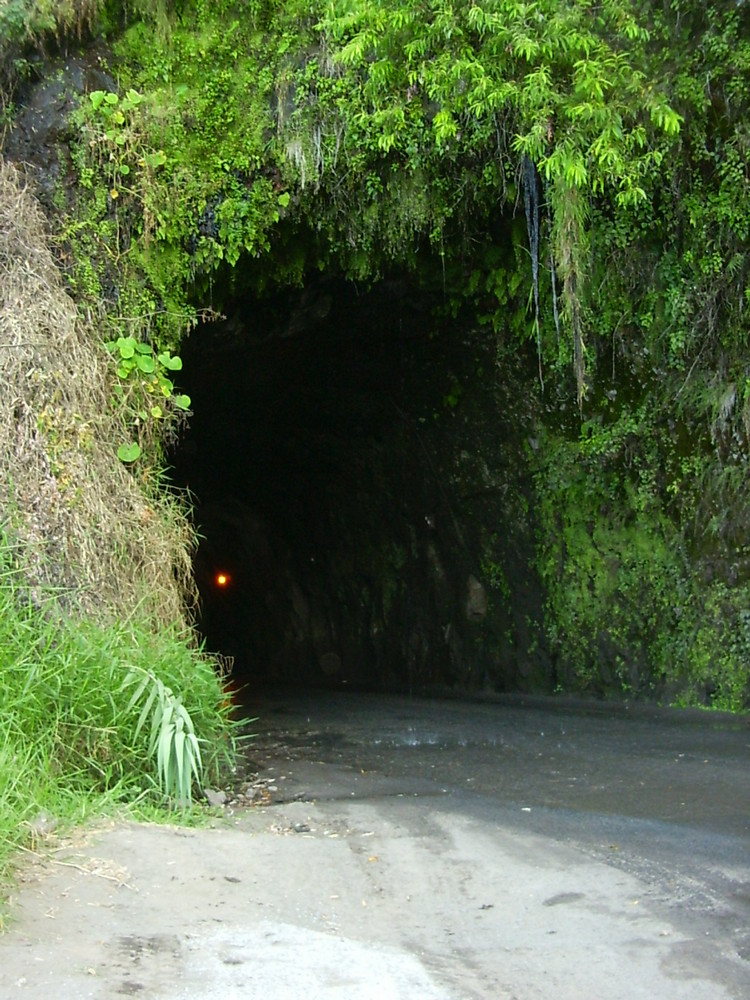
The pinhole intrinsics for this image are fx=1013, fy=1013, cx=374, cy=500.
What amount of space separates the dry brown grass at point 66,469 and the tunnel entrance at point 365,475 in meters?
2.82

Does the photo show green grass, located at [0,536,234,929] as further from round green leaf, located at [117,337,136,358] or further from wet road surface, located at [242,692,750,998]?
round green leaf, located at [117,337,136,358]

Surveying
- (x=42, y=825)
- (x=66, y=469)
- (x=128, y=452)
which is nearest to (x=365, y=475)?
(x=128, y=452)

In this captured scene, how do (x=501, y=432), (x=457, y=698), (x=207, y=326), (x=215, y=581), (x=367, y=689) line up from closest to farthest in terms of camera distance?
(x=207, y=326) → (x=501, y=432) → (x=457, y=698) → (x=367, y=689) → (x=215, y=581)

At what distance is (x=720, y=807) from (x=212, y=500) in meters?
12.3

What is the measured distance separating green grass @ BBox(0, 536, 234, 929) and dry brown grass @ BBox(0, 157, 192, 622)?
41 centimetres

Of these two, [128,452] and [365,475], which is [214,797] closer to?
[128,452]

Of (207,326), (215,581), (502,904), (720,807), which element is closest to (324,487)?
(207,326)

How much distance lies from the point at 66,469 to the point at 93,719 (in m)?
1.88

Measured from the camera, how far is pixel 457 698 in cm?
1115

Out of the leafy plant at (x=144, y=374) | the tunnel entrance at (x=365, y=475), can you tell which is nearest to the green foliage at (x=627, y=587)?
the tunnel entrance at (x=365, y=475)

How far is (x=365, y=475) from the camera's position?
42.2 ft

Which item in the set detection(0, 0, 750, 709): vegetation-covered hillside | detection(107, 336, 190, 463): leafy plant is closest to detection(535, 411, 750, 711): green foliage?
detection(0, 0, 750, 709): vegetation-covered hillside

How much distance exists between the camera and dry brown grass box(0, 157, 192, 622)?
590 centimetres

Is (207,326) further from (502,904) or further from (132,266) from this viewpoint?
(502,904)
